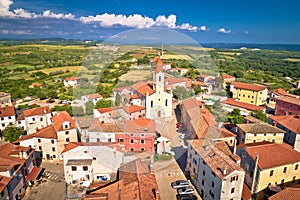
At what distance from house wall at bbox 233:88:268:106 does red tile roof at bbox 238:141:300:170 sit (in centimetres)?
1109

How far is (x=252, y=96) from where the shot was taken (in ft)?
56.9

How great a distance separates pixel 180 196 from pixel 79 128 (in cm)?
470

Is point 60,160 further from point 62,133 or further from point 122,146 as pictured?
point 122,146

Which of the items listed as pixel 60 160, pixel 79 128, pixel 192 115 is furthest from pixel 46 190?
pixel 192 115

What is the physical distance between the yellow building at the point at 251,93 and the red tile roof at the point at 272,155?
1106 cm

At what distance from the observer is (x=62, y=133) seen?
8359 millimetres

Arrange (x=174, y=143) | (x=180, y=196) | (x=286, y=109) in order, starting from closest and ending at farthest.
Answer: (x=180, y=196), (x=174, y=143), (x=286, y=109)

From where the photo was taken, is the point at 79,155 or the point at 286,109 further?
the point at 286,109

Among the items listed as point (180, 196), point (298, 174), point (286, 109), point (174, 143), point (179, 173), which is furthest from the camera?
point (286, 109)

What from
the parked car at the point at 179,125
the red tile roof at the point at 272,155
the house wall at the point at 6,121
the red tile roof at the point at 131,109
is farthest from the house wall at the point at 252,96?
the house wall at the point at 6,121

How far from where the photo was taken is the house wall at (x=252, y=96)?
56.0ft

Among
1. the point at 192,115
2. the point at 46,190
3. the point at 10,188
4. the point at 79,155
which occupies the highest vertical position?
the point at 192,115

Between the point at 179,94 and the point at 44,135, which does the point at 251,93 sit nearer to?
the point at 179,94

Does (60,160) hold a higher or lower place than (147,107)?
lower
